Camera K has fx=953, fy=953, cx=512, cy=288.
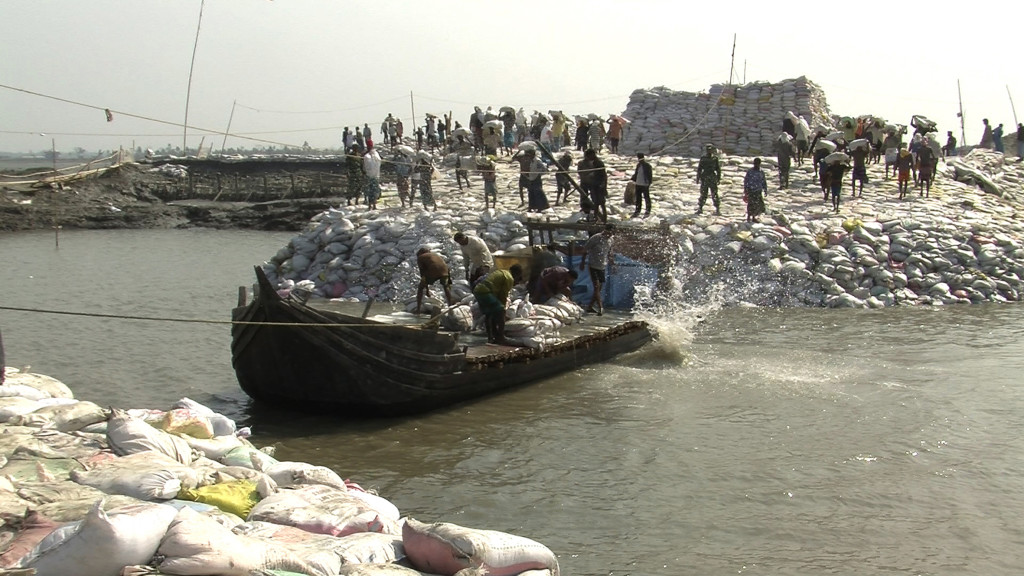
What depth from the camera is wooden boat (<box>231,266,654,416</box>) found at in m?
8.39

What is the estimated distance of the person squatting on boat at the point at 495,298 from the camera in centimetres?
980

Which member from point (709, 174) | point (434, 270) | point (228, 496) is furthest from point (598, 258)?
point (228, 496)

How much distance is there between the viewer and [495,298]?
987 centimetres

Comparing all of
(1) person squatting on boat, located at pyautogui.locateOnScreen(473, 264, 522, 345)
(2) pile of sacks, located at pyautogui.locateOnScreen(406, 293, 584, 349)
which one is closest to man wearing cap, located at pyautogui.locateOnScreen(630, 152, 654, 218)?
(2) pile of sacks, located at pyautogui.locateOnScreen(406, 293, 584, 349)

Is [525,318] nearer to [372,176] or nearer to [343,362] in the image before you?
[343,362]

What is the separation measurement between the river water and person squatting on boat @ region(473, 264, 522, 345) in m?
0.70

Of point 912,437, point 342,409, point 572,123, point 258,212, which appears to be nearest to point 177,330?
point 342,409

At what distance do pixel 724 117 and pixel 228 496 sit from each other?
2396 cm

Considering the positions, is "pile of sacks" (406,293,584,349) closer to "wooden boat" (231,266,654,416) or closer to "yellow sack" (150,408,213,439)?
"wooden boat" (231,266,654,416)

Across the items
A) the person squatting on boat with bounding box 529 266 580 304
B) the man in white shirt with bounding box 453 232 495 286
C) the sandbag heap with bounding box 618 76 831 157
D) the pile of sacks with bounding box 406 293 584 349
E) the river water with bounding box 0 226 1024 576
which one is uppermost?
the sandbag heap with bounding box 618 76 831 157

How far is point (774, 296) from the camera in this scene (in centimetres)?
1532

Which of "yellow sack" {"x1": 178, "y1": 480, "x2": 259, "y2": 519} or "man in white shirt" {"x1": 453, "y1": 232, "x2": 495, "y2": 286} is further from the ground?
"man in white shirt" {"x1": 453, "y1": 232, "x2": 495, "y2": 286}

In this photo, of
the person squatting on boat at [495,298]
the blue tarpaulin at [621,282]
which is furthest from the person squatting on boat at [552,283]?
the person squatting on boat at [495,298]

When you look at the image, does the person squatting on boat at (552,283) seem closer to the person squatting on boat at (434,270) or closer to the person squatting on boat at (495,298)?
the person squatting on boat at (434,270)
